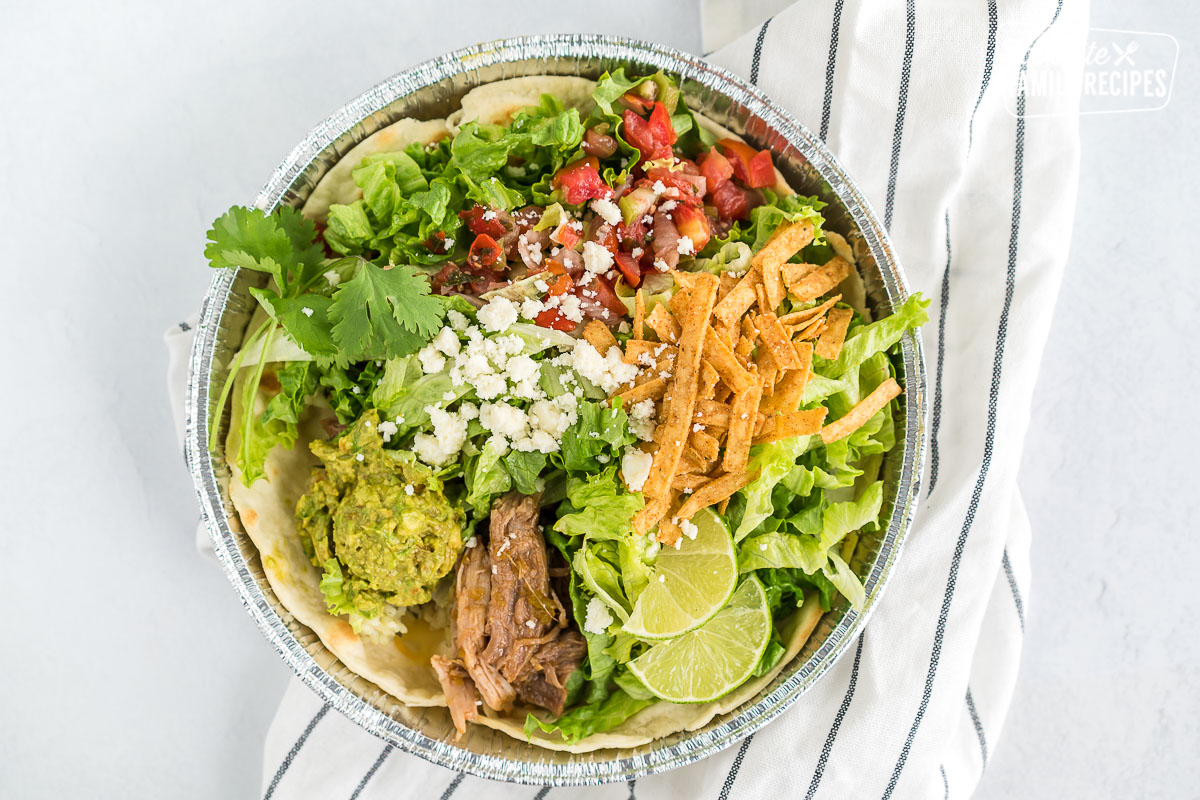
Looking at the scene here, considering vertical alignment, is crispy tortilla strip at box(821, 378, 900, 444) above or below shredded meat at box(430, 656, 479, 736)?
above

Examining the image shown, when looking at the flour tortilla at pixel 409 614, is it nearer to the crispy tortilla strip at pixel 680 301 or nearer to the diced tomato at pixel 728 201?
the diced tomato at pixel 728 201

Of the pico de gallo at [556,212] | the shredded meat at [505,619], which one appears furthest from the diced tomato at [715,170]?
the shredded meat at [505,619]

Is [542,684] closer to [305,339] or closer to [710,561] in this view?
[710,561]

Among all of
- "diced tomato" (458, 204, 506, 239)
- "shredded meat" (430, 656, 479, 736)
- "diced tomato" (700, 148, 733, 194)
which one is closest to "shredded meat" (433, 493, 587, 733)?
"shredded meat" (430, 656, 479, 736)

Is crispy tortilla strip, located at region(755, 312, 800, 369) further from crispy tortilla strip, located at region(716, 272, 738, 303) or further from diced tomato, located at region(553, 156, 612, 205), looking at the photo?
diced tomato, located at region(553, 156, 612, 205)

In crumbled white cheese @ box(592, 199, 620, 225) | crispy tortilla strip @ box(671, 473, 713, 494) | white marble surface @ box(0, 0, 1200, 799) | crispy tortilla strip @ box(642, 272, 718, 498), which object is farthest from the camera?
white marble surface @ box(0, 0, 1200, 799)

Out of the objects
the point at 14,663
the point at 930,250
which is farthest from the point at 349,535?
the point at 930,250

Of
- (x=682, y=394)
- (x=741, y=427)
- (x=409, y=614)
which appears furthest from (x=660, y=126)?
(x=409, y=614)
